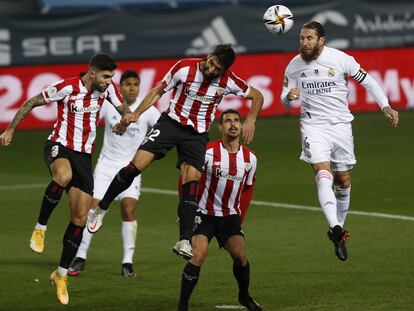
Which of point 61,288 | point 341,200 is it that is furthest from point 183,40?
point 61,288

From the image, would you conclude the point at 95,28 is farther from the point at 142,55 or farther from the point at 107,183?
the point at 107,183

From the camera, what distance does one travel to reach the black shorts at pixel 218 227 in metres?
15.2

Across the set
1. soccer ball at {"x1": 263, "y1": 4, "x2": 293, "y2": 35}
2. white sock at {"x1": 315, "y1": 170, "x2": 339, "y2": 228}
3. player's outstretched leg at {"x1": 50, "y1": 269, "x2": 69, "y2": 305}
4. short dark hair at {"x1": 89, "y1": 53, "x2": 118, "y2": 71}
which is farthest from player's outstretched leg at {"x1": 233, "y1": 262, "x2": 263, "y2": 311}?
soccer ball at {"x1": 263, "y1": 4, "x2": 293, "y2": 35}

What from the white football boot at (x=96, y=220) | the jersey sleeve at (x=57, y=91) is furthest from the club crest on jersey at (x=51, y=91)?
the white football boot at (x=96, y=220)

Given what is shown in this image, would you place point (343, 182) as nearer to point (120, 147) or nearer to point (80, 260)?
point (120, 147)

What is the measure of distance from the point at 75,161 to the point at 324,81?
3.47 metres

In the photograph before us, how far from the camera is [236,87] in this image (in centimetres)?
1602

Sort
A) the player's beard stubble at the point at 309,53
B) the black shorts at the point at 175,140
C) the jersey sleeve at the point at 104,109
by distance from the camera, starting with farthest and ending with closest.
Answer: the jersey sleeve at the point at 104,109 < the player's beard stubble at the point at 309,53 < the black shorts at the point at 175,140

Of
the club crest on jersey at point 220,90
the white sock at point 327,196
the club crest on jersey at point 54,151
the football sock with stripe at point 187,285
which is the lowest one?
the football sock with stripe at point 187,285

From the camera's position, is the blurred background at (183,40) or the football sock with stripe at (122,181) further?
the blurred background at (183,40)

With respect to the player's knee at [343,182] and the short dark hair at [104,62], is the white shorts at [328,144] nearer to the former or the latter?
the player's knee at [343,182]

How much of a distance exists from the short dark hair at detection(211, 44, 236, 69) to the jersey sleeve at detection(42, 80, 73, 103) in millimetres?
1915

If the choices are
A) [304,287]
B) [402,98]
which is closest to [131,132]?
[304,287]

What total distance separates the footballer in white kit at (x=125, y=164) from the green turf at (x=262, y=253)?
1.08 feet
